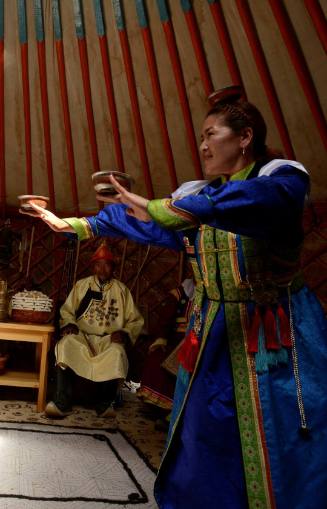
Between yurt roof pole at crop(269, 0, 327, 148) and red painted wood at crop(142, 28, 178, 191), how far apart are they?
734 mm

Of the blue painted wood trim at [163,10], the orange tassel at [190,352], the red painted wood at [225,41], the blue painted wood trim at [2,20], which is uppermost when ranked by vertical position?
the blue painted wood trim at [2,20]

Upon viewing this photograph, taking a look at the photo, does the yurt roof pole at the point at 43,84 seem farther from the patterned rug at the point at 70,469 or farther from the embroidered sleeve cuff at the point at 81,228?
the patterned rug at the point at 70,469

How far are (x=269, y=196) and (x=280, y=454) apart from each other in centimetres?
54

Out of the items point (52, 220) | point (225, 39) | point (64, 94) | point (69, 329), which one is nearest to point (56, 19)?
point (64, 94)

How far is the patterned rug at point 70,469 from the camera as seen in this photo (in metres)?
1.41

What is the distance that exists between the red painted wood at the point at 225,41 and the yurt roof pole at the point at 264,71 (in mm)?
115

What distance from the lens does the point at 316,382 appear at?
0.91 metres

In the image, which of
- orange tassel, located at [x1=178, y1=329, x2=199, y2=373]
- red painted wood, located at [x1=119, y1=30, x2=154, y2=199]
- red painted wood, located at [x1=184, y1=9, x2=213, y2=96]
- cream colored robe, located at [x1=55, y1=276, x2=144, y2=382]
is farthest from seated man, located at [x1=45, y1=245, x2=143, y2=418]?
orange tassel, located at [x1=178, y1=329, x2=199, y2=373]

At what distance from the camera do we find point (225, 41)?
83.7 inches

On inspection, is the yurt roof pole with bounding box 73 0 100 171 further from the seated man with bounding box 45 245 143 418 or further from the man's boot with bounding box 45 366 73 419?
the man's boot with bounding box 45 366 73 419

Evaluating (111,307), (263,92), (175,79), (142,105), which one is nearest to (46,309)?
(111,307)

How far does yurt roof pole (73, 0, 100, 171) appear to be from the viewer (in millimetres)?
2340

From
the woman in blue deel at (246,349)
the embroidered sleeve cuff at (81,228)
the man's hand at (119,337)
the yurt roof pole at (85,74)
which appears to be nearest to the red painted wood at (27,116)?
the yurt roof pole at (85,74)

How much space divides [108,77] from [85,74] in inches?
5.9
